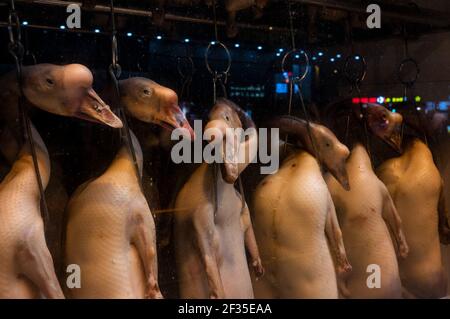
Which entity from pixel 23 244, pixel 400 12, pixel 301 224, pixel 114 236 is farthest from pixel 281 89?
pixel 23 244

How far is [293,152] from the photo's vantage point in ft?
5.79

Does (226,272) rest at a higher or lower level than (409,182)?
lower

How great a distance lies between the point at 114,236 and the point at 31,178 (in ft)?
0.66

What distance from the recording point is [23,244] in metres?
1.26

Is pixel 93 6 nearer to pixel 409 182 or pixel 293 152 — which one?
pixel 293 152

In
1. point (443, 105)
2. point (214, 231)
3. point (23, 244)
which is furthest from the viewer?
point (443, 105)

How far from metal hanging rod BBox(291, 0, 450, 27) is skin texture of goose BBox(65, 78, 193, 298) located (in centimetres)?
63

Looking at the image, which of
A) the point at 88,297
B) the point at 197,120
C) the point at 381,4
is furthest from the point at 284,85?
the point at 88,297

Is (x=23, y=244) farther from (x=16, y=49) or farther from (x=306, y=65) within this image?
(x=306, y=65)

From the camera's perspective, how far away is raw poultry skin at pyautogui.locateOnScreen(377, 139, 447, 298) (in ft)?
6.52

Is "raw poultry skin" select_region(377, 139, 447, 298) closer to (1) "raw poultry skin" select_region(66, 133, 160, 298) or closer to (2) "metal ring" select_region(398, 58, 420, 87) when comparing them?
(2) "metal ring" select_region(398, 58, 420, 87)

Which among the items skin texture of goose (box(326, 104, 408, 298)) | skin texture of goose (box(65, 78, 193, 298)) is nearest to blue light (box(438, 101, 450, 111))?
skin texture of goose (box(326, 104, 408, 298))
